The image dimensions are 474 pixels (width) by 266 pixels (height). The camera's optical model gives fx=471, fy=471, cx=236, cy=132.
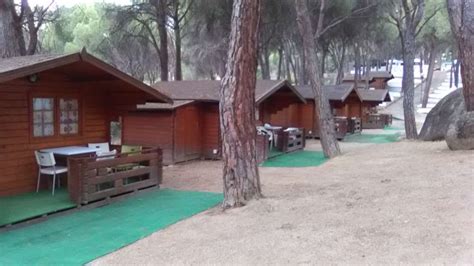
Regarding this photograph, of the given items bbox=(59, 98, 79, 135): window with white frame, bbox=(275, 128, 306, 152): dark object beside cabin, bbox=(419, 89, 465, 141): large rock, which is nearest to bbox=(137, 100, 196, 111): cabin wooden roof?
bbox=(275, 128, 306, 152): dark object beside cabin

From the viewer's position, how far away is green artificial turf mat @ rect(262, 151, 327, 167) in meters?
13.5

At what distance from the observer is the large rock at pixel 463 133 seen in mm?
8984

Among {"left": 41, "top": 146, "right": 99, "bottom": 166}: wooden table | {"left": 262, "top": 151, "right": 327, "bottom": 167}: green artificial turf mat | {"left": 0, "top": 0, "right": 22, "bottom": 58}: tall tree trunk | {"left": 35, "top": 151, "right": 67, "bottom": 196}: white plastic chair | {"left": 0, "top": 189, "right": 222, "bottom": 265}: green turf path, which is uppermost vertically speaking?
{"left": 0, "top": 0, "right": 22, "bottom": 58}: tall tree trunk

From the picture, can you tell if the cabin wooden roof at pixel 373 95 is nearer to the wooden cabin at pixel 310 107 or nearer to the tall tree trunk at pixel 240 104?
the wooden cabin at pixel 310 107

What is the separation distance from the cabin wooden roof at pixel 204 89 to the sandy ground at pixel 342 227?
648 cm

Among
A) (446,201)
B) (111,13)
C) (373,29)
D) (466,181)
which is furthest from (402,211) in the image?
(373,29)

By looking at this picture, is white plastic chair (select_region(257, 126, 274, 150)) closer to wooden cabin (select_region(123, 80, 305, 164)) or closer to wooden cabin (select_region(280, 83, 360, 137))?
wooden cabin (select_region(123, 80, 305, 164))

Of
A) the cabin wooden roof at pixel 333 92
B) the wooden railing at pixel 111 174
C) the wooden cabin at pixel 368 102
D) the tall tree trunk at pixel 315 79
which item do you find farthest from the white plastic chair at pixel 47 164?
the wooden cabin at pixel 368 102

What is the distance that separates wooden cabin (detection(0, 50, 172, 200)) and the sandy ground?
272cm

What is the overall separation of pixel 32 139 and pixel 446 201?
22.0 feet

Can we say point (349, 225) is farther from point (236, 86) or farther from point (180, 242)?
point (236, 86)

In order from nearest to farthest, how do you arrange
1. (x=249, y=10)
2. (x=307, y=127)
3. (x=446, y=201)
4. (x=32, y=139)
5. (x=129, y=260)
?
1. (x=129, y=260)
2. (x=446, y=201)
3. (x=249, y=10)
4. (x=32, y=139)
5. (x=307, y=127)

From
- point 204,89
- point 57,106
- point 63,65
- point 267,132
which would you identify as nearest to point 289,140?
point 267,132

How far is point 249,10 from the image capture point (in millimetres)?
6742
